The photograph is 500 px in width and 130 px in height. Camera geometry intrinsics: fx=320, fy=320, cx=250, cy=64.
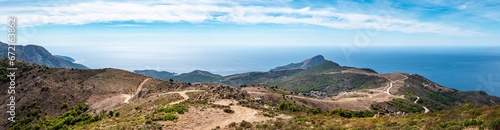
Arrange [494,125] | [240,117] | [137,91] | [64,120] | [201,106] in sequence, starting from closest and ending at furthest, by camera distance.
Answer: [494,125]
[240,117]
[201,106]
[64,120]
[137,91]

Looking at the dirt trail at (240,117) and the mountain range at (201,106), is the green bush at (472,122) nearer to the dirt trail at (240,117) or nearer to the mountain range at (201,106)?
the mountain range at (201,106)

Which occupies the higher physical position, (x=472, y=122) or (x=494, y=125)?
(x=494, y=125)

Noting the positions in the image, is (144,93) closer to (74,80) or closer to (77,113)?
(77,113)

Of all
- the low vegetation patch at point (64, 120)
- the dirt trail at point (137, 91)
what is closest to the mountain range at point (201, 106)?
the dirt trail at point (137, 91)

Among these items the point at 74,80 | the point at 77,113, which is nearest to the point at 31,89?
Answer: the point at 74,80

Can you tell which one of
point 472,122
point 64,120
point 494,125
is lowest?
point 64,120

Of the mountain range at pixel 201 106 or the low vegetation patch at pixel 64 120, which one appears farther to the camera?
the low vegetation patch at pixel 64 120

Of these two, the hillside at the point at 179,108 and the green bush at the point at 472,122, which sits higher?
the green bush at the point at 472,122

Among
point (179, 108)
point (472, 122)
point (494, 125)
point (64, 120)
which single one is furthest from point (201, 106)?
point (494, 125)

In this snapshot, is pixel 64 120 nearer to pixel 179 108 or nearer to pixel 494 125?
pixel 179 108

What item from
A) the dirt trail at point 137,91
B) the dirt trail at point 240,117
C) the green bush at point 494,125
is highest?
the green bush at point 494,125

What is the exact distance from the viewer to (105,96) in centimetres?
6194

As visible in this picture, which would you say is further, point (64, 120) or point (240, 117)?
point (64, 120)

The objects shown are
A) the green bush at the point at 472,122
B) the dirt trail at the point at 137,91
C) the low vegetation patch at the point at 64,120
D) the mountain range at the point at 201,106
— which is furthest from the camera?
the dirt trail at the point at 137,91
